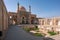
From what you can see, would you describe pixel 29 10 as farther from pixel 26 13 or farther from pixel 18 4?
pixel 18 4

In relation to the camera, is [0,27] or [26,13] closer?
[0,27]

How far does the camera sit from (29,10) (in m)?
34.1

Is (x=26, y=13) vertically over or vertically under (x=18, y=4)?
under

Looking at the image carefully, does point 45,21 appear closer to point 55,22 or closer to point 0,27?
point 55,22

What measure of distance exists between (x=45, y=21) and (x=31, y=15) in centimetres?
813

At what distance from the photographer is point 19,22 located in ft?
106

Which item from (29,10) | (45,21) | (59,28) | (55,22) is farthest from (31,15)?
(59,28)

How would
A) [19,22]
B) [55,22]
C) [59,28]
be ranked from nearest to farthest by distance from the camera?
A: [59,28], [55,22], [19,22]

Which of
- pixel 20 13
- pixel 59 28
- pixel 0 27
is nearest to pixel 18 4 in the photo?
pixel 20 13

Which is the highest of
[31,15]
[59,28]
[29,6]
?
[29,6]

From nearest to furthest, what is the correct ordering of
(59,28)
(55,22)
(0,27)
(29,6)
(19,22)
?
(0,27), (59,28), (55,22), (19,22), (29,6)

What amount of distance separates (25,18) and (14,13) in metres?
3.83

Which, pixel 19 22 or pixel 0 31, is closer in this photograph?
pixel 0 31

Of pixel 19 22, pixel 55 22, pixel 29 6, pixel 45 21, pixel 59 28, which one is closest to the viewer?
pixel 59 28
